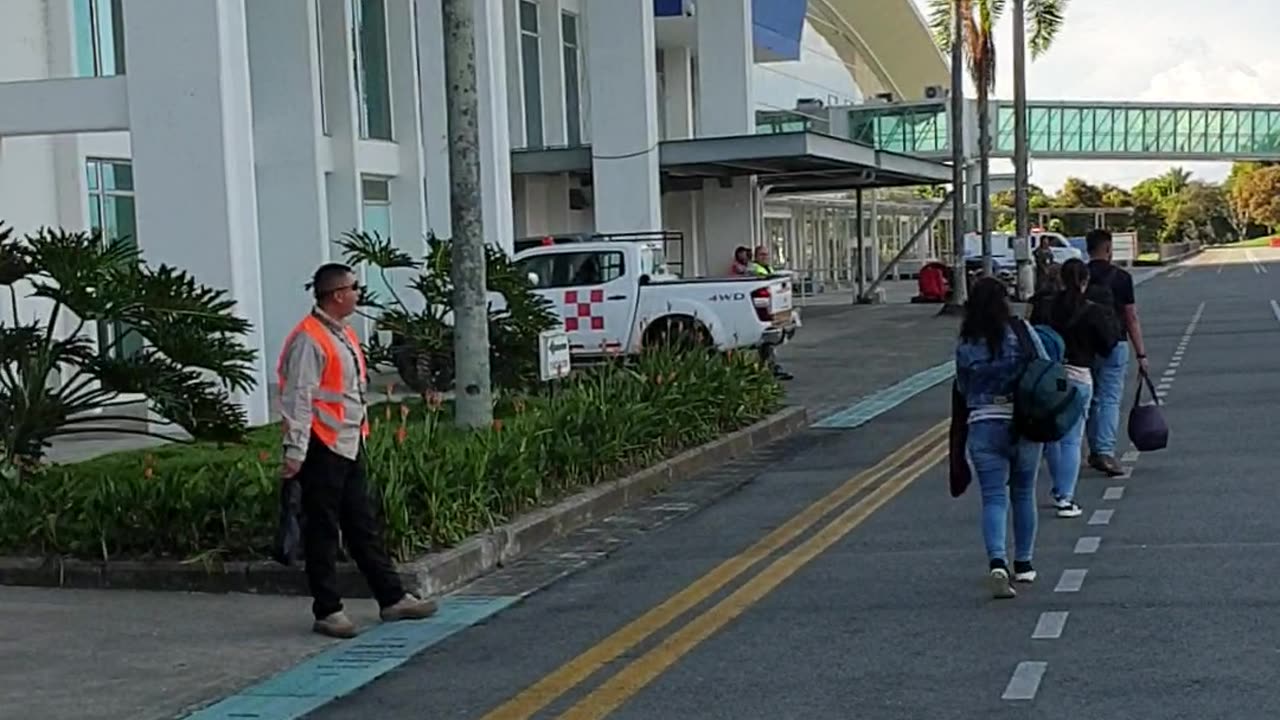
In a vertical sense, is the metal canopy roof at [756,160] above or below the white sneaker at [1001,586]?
above

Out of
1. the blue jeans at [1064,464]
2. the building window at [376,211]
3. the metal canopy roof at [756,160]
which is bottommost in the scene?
the blue jeans at [1064,464]

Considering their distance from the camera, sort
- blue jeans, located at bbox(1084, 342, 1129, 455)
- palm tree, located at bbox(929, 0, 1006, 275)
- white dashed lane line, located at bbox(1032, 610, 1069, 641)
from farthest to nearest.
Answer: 1. palm tree, located at bbox(929, 0, 1006, 275)
2. blue jeans, located at bbox(1084, 342, 1129, 455)
3. white dashed lane line, located at bbox(1032, 610, 1069, 641)

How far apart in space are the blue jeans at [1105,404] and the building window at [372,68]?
17.4m

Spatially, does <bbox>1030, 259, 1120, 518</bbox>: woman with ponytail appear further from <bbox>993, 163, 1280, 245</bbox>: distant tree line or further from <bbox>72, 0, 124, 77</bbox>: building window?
<bbox>993, 163, 1280, 245</bbox>: distant tree line

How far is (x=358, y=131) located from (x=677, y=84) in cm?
1725

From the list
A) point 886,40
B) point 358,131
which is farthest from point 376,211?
point 886,40

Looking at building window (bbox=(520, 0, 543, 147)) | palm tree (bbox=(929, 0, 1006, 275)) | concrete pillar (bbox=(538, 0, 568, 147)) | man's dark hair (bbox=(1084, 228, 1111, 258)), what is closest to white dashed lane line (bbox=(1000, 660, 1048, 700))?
man's dark hair (bbox=(1084, 228, 1111, 258))

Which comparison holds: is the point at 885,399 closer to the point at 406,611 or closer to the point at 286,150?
the point at 286,150

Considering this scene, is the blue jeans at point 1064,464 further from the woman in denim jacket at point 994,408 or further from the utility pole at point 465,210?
the utility pole at point 465,210

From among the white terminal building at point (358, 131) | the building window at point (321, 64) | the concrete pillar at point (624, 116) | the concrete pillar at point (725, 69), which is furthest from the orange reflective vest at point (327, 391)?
the concrete pillar at point (725, 69)

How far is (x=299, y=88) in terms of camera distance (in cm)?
2412

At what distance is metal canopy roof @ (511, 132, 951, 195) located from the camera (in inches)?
1209

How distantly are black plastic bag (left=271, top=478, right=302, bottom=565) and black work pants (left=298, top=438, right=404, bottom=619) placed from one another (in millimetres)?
38

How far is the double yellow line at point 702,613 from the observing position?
6996mm
